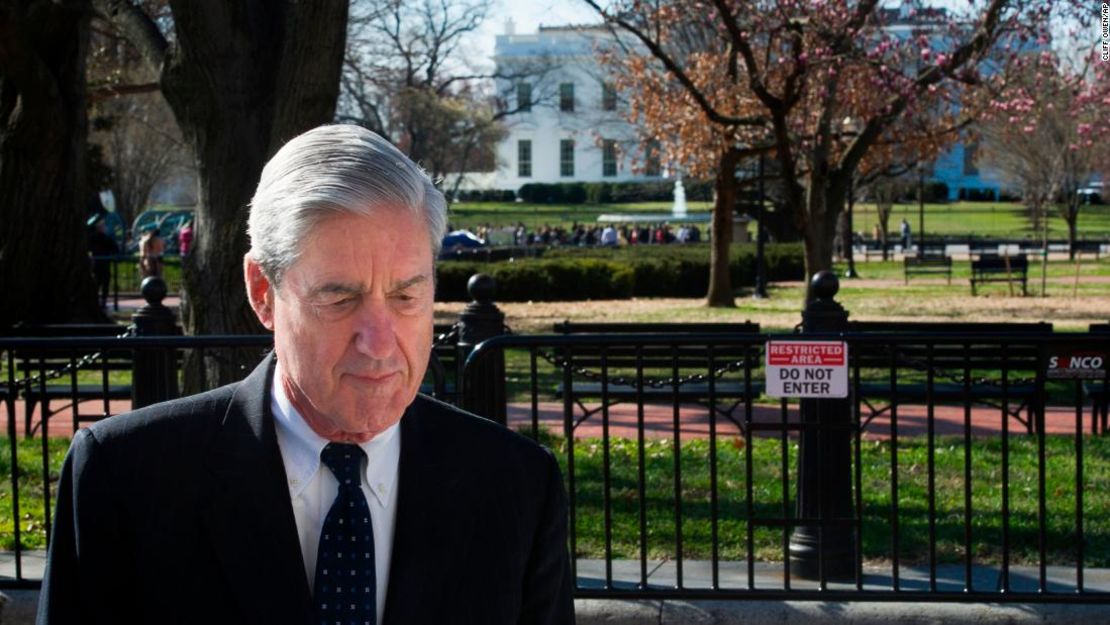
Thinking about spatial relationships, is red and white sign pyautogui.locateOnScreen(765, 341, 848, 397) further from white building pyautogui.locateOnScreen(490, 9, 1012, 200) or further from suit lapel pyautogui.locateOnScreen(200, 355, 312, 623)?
white building pyautogui.locateOnScreen(490, 9, 1012, 200)

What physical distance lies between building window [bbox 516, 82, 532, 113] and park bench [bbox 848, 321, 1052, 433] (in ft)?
162

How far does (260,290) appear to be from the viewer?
2129mm

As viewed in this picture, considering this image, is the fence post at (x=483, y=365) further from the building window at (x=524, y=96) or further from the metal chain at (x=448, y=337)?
the building window at (x=524, y=96)

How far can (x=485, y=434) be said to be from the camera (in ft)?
7.07

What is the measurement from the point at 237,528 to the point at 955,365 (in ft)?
22.1

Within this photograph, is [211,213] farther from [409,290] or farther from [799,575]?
[409,290]

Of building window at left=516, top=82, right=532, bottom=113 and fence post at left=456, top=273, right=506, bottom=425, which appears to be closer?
fence post at left=456, top=273, right=506, bottom=425

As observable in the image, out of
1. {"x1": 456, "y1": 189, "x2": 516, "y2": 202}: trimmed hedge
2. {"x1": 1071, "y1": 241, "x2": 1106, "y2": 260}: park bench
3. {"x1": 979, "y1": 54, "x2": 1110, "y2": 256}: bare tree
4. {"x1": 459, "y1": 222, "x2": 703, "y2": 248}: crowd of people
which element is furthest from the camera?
{"x1": 456, "y1": 189, "x2": 516, "y2": 202}: trimmed hedge

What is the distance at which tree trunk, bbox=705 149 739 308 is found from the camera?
27625 millimetres

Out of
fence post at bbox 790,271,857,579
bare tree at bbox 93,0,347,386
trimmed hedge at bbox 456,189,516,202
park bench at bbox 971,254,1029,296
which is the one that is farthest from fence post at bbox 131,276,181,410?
trimmed hedge at bbox 456,189,516,202

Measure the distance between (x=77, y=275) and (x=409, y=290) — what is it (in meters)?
18.3

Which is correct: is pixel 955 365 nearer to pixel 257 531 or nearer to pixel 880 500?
pixel 880 500

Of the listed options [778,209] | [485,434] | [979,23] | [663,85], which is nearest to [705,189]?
[778,209]

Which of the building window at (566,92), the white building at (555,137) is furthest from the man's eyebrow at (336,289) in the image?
the white building at (555,137)
